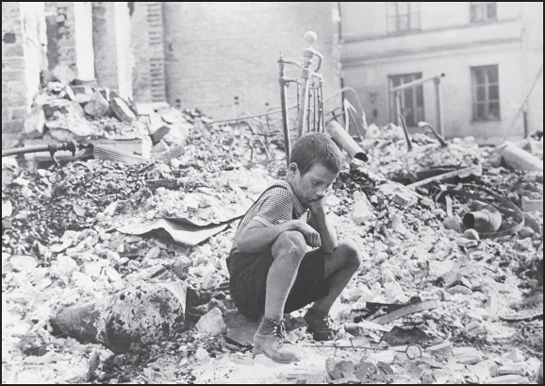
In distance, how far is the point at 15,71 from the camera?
18.8 feet

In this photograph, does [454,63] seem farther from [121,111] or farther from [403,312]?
[403,312]

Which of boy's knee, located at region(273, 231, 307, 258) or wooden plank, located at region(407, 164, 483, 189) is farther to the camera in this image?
wooden plank, located at region(407, 164, 483, 189)

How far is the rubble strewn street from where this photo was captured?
267 centimetres

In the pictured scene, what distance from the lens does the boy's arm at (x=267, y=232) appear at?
2.42 meters

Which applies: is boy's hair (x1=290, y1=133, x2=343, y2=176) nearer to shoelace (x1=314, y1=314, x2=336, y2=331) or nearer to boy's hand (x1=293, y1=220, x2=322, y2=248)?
boy's hand (x1=293, y1=220, x2=322, y2=248)

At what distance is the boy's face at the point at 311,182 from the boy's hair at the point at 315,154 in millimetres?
18

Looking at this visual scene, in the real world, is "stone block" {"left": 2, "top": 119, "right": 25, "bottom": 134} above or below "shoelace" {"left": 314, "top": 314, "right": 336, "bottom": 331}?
above

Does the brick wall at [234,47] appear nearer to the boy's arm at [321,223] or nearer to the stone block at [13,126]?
the stone block at [13,126]

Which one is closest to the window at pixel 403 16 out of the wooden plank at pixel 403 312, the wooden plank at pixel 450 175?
the wooden plank at pixel 450 175

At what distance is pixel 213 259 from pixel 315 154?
1.36m

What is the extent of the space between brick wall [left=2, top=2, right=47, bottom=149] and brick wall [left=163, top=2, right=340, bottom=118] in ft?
13.6

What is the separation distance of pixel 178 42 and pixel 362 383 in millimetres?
9703

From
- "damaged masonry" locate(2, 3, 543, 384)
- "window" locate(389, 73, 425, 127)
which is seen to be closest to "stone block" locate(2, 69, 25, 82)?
"damaged masonry" locate(2, 3, 543, 384)

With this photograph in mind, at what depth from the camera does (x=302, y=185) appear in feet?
8.21
